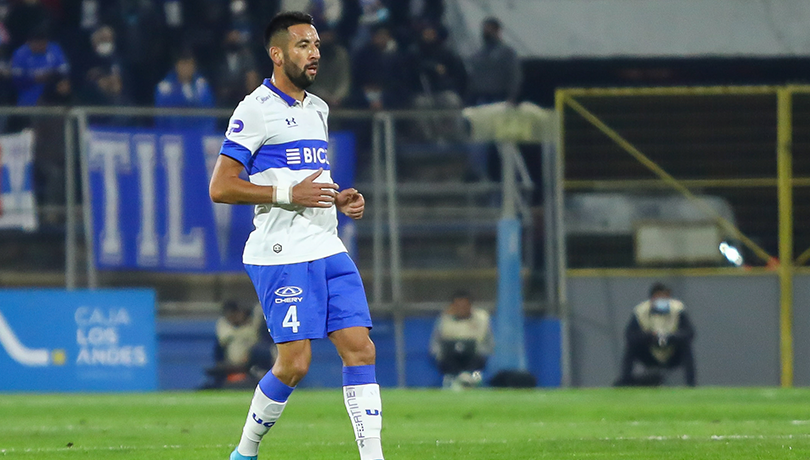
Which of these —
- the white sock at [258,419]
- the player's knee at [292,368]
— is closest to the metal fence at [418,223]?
the white sock at [258,419]

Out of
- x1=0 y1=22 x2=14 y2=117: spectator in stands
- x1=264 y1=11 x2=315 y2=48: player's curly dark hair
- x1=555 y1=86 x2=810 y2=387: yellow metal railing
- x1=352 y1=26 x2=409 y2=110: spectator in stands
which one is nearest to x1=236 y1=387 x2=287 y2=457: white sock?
x1=264 y1=11 x2=315 y2=48: player's curly dark hair

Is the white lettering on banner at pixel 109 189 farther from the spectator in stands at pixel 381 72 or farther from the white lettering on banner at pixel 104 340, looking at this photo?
the spectator in stands at pixel 381 72

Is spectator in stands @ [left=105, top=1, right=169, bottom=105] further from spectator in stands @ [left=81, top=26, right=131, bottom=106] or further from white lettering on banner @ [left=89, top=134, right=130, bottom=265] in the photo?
white lettering on banner @ [left=89, top=134, right=130, bottom=265]

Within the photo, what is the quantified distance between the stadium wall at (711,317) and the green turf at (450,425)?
216cm

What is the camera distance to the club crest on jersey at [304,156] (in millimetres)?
6711

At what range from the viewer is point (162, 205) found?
16625mm

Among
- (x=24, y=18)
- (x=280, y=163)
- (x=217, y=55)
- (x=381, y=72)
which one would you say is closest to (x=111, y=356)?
(x=217, y=55)

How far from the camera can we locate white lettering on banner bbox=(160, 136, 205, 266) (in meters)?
16.7

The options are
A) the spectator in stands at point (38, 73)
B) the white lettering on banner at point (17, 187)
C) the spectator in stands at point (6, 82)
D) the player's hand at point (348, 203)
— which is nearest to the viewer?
the player's hand at point (348, 203)

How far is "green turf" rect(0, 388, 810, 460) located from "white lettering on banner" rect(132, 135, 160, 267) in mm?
2357

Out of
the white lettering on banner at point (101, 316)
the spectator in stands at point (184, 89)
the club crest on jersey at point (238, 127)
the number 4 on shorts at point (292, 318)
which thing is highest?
the spectator in stands at point (184, 89)

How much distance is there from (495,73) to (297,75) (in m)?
11.9

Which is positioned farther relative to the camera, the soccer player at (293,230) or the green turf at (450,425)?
the green turf at (450,425)

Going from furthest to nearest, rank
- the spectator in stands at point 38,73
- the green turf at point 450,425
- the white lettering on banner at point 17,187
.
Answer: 1. the spectator in stands at point 38,73
2. the white lettering on banner at point 17,187
3. the green turf at point 450,425
